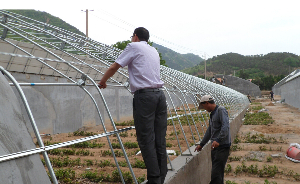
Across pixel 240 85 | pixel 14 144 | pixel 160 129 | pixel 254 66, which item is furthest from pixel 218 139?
pixel 254 66

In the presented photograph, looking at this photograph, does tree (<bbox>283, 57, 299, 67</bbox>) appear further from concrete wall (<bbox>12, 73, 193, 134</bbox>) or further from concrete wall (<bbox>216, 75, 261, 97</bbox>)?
concrete wall (<bbox>12, 73, 193, 134</bbox>)

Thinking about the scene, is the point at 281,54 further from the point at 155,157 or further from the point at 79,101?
the point at 155,157

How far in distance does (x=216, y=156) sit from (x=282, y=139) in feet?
23.8

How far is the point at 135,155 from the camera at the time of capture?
26.1ft

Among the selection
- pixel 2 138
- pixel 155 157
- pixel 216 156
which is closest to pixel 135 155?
pixel 216 156

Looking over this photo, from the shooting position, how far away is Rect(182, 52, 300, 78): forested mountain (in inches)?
4028

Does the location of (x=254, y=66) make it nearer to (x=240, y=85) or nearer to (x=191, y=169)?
(x=240, y=85)

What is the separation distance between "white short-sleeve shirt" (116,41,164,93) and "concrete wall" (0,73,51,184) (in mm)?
1160

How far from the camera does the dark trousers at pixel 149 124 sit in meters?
3.20

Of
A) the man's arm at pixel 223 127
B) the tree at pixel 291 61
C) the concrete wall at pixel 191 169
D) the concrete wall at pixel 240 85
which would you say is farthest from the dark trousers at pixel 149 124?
the tree at pixel 291 61

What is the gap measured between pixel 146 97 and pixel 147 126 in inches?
12.4

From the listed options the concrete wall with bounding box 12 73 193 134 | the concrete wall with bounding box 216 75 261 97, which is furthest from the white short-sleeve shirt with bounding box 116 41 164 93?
the concrete wall with bounding box 216 75 261 97

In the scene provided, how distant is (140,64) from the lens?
129 inches

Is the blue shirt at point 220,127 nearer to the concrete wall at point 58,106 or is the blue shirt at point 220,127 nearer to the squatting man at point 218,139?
the squatting man at point 218,139
